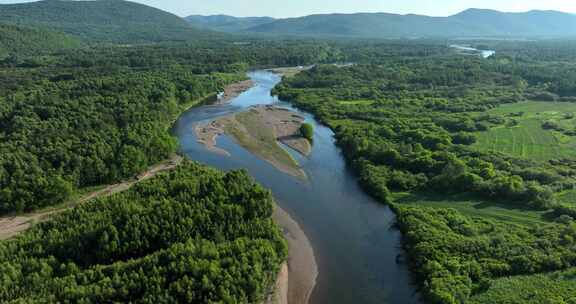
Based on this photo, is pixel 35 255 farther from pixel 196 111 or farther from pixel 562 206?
pixel 196 111

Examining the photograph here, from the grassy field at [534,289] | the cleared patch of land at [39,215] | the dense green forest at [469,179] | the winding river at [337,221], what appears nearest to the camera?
the grassy field at [534,289]

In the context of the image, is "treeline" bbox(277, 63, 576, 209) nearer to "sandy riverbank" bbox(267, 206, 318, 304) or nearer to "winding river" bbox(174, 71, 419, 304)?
"winding river" bbox(174, 71, 419, 304)

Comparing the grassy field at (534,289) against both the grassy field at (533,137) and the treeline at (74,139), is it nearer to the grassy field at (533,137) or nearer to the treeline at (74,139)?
the grassy field at (533,137)

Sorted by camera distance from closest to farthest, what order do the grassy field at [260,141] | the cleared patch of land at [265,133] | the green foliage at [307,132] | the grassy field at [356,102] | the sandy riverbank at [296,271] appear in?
the sandy riverbank at [296,271] < the grassy field at [260,141] < the cleared patch of land at [265,133] < the green foliage at [307,132] < the grassy field at [356,102]

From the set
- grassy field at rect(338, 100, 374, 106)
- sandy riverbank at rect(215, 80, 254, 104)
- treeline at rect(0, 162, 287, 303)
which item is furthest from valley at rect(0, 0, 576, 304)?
sandy riverbank at rect(215, 80, 254, 104)

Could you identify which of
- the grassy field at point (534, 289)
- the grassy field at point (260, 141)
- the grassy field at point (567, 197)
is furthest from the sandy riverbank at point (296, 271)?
the grassy field at point (567, 197)

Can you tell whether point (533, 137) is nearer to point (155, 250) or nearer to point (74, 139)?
point (155, 250)

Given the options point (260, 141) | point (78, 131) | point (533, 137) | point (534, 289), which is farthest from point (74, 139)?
point (533, 137)
